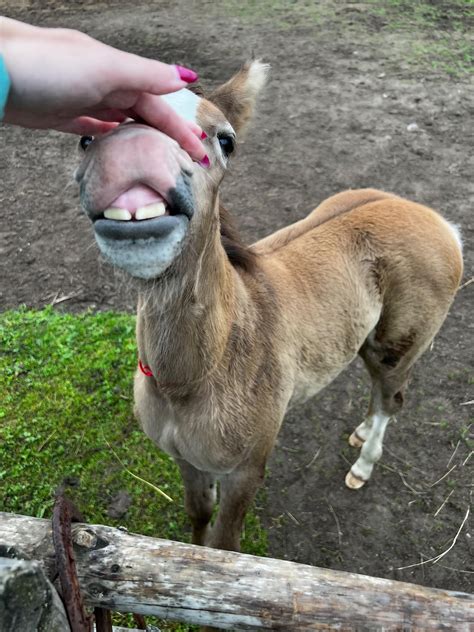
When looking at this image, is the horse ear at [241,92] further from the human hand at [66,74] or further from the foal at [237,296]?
the human hand at [66,74]

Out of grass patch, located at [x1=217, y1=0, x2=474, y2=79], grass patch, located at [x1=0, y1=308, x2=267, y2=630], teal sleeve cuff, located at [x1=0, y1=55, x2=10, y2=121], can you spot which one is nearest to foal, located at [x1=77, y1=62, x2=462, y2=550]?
teal sleeve cuff, located at [x1=0, y1=55, x2=10, y2=121]

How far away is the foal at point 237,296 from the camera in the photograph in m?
1.47

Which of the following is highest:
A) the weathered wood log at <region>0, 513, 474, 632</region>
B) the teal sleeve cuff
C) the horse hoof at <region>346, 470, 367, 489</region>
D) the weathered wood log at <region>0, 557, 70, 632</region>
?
the teal sleeve cuff

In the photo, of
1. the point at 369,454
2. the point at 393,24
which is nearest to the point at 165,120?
the point at 369,454

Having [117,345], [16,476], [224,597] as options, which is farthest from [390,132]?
[224,597]

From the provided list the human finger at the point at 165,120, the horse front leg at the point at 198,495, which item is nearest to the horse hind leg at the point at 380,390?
the horse front leg at the point at 198,495

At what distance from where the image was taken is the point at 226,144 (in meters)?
2.01

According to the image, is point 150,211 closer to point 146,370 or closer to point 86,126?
point 86,126

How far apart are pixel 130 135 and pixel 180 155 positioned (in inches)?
7.0

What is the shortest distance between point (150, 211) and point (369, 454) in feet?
8.76

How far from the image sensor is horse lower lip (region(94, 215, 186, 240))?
143 centimetres

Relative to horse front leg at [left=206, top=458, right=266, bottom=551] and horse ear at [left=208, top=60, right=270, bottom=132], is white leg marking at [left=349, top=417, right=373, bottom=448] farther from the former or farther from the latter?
horse ear at [left=208, top=60, right=270, bottom=132]

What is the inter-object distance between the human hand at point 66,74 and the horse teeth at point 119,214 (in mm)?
250

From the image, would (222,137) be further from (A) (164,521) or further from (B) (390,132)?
(B) (390,132)
